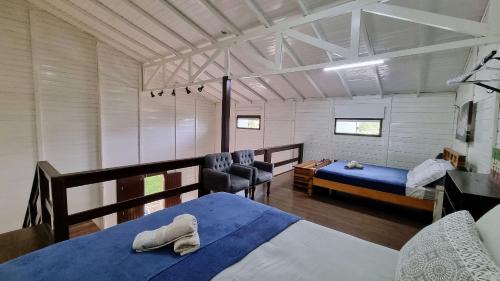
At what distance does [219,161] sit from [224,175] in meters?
0.58

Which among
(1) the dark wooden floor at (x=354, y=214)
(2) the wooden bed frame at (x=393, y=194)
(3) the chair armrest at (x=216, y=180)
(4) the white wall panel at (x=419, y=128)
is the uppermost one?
(4) the white wall panel at (x=419, y=128)

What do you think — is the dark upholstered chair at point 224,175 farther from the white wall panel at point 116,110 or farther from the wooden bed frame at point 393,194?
the white wall panel at point 116,110

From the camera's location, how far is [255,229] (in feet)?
5.33

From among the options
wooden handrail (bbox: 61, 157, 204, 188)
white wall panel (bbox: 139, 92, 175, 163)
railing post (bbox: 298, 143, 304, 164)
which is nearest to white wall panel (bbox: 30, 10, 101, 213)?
white wall panel (bbox: 139, 92, 175, 163)

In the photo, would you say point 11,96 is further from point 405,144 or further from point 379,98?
point 405,144

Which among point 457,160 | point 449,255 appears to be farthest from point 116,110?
point 457,160

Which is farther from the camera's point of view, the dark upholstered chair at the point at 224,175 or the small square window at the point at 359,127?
the small square window at the point at 359,127

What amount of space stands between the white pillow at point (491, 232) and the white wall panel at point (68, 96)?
6844 mm

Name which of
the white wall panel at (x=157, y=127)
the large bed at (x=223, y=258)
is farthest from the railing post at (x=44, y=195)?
the white wall panel at (x=157, y=127)

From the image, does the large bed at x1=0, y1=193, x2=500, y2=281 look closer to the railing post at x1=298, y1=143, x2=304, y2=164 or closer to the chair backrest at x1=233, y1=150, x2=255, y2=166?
the chair backrest at x1=233, y1=150, x2=255, y2=166

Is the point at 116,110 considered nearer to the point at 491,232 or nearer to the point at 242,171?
the point at 242,171

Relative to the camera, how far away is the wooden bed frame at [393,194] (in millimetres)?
3236

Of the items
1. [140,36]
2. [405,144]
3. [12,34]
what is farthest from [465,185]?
[12,34]

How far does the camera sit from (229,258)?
127cm
